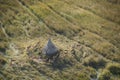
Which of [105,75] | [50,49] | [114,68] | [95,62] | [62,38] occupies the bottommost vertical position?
[105,75]

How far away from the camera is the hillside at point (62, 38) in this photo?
62.4 m

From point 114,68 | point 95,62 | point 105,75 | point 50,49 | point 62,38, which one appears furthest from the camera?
point 62,38

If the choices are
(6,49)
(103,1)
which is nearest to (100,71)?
(6,49)

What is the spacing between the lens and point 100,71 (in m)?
63.1

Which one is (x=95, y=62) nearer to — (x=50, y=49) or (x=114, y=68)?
(x=114, y=68)

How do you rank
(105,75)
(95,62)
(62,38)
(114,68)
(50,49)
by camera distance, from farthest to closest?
(62,38), (95,62), (50,49), (114,68), (105,75)

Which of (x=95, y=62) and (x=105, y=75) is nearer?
(x=105, y=75)

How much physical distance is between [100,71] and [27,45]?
19620mm

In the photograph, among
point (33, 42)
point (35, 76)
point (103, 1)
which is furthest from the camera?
point (103, 1)

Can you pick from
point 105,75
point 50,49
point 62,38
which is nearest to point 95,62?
point 105,75

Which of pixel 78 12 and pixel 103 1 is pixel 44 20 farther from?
pixel 103 1

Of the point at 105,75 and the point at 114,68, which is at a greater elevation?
the point at 114,68

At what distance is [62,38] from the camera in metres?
73.0

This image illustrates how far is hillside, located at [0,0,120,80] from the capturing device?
62438mm
